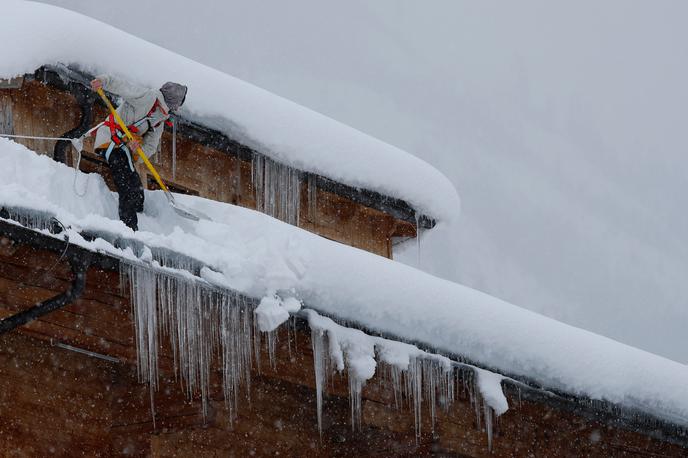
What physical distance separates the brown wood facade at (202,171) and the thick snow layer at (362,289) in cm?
107

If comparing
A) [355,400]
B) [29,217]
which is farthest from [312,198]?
[29,217]

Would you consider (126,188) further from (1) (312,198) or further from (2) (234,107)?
(1) (312,198)

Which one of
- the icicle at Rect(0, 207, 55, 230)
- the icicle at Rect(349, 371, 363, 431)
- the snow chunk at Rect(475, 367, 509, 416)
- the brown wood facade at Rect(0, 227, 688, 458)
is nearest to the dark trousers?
the brown wood facade at Rect(0, 227, 688, 458)

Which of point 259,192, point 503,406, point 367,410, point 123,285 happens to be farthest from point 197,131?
point 503,406

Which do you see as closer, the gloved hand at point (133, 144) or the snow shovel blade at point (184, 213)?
the snow shovel blade at point (184, 213)

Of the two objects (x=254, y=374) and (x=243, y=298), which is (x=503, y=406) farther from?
(x=243, y=298)

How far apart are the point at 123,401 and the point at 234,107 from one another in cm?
253

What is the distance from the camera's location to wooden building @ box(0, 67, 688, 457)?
4922mm

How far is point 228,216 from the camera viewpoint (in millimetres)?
5273

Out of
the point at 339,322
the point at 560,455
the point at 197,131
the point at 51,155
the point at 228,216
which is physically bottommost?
the point at 560,455

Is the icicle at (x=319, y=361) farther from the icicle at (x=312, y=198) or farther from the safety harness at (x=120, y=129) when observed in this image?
the icicle at (x=312, y=198)

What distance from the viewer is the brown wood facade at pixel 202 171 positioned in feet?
19.9

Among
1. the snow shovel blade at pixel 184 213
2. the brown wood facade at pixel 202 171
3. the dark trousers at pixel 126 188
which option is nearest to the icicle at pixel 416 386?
the snow shovel blade at pixel 184 213

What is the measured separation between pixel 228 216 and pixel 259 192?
2208 millimetres
